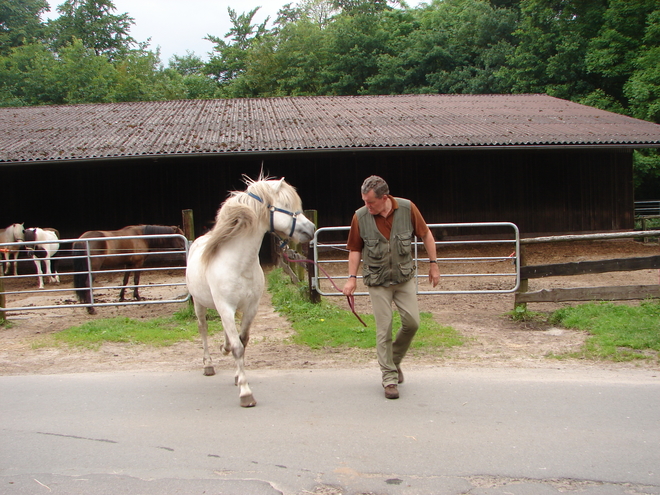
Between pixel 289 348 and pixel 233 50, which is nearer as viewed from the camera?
pixel 289 348

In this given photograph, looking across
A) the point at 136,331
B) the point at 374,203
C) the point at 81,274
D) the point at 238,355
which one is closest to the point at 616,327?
the point at 374,203

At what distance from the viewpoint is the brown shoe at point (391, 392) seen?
167 inches

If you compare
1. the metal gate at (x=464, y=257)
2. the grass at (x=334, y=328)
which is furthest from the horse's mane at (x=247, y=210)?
the metal gate at (x=464, y=257)

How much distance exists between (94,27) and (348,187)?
45787 millimetres

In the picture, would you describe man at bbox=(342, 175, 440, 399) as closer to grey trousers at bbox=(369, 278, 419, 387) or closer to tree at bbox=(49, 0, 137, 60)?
grey trousers at bbox=(369, 278, 419, 387)

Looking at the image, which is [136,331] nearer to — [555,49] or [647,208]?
[647,208]

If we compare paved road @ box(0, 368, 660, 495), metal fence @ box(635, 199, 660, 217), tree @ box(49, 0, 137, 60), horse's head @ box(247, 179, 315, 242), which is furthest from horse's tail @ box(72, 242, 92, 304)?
tree @ box(49, 0, 137, 60)

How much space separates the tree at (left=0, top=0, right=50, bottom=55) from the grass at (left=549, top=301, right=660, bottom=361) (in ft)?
159

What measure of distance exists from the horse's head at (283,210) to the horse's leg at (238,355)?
2.72ft

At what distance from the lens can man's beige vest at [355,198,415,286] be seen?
4.36m

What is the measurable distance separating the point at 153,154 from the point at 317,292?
6524mm

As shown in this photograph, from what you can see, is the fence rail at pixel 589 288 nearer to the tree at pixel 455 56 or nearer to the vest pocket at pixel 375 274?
the vest pocket at pixel 375 274

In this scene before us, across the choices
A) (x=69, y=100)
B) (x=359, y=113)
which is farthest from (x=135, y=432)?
(x=69, y=100)

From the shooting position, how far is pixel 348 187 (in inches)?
580
